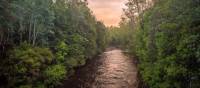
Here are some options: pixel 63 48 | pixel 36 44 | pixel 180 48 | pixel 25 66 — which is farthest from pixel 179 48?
pixel 63 48

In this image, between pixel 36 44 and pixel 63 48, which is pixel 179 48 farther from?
pixel 63 48

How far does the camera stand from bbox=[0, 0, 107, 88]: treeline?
20562mm

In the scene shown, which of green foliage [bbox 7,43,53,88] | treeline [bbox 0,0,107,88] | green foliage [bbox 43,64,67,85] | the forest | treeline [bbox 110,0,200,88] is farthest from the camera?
green foliage [bbox 43,64,67,85]

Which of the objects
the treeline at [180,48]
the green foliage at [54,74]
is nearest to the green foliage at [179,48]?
the treeline at [180,48]

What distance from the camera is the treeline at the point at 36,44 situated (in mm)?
20562

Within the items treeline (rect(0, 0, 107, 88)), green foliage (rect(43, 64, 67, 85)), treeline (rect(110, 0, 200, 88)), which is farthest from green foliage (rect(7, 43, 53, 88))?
treeline (rect(110, 0, 200, 88))

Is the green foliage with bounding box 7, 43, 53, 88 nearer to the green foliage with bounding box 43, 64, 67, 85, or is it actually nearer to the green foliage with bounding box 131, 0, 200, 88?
the green foliage with bounding box 43, 64, 67, 85

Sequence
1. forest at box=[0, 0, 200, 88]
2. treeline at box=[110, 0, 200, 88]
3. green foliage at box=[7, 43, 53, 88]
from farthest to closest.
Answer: green foliage at box=[7, 43, 53, 88] → forest at box=[0, 0, 200, 88] → treeline at box=[110, 0, 200, 88]

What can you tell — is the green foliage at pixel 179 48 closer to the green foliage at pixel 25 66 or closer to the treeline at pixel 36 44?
the green foliage at pixel 25 66

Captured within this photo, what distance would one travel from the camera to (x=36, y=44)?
96.6ft

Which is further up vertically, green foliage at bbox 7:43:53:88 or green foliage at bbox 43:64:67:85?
green foliage at bbox 7:43:53:88

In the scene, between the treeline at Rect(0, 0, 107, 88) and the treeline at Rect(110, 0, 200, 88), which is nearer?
the treeline at Rect(110, 0, 200, 88)

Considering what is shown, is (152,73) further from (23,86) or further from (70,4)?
(70,4)

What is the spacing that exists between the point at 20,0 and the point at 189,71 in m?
16.5
